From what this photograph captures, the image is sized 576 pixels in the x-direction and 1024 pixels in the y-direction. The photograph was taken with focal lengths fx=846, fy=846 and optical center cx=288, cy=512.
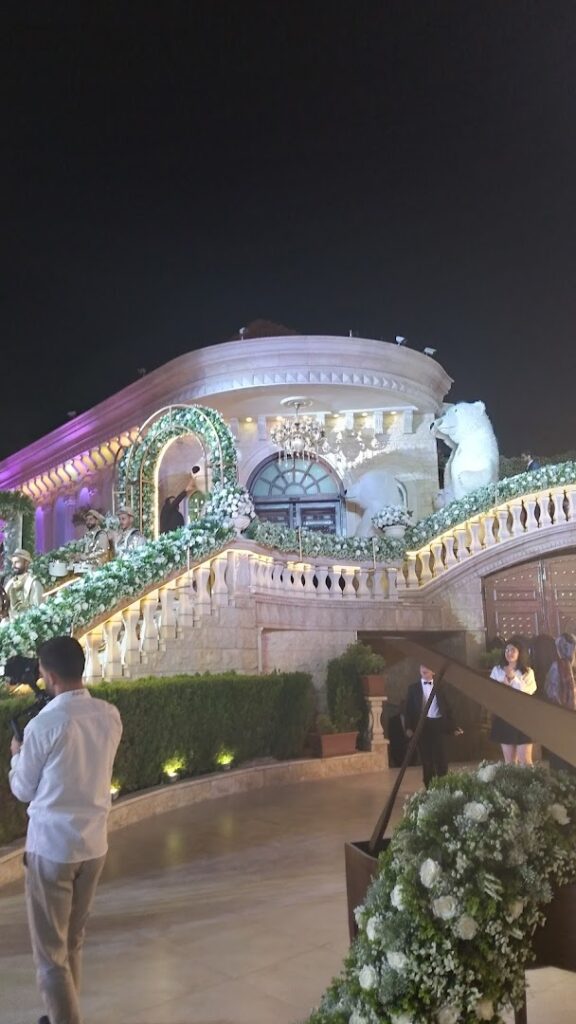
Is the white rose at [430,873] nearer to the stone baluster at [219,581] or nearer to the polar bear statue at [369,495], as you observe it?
the stone baluster at [219,581]

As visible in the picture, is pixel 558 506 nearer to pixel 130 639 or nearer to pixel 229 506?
pixel 229 506

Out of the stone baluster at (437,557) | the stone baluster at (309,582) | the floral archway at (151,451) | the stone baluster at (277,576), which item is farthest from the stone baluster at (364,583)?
the floral archway at (151,451)

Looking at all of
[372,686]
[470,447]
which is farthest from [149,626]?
[470,447]

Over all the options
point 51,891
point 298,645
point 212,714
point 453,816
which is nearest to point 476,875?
point 453,816

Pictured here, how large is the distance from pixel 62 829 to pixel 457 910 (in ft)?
5.48

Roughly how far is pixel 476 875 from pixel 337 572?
12.9 m

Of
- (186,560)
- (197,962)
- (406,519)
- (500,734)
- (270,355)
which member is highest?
(270,355)

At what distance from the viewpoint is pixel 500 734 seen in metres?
8.09

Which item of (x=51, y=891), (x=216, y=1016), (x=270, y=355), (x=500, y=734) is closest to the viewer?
(x=51, y=891)

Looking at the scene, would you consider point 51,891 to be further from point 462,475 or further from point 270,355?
point 270,355

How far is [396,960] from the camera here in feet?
7.98

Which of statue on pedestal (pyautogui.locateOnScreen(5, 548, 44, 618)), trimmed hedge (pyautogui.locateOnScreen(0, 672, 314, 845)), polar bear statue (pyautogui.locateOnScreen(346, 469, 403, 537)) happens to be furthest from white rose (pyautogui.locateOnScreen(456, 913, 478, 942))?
polar bear statue (pyautogui.locateOnScreen(346, 469, 403, 537))

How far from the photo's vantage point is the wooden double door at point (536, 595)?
1691cm

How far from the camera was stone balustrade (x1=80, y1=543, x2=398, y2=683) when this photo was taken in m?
10.3
